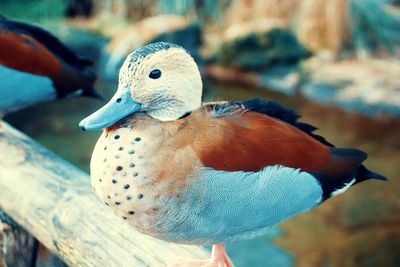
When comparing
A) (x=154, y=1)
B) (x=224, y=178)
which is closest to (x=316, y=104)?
(x=154, y=1)

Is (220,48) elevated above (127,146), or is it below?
below

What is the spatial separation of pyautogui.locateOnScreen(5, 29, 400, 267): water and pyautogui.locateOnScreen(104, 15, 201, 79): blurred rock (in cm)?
32

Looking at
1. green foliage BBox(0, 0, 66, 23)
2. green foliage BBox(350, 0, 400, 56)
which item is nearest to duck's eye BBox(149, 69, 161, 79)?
green foliage BBox(350, 0, 400, 56)

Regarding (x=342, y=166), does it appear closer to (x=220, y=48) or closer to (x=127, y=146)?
(x=127, y=146)

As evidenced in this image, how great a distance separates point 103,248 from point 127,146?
38cm

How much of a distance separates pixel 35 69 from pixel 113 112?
117 cm

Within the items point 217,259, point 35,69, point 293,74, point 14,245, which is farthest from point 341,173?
point 293,74

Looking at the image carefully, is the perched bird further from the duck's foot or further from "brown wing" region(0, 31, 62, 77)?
"brown wing" region(0, 31, 62, 77)

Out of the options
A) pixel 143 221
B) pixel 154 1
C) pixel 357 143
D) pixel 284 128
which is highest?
pixel 284 128

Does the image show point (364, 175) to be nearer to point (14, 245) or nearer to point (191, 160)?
point (191, 160)

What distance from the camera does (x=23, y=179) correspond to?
1679mm

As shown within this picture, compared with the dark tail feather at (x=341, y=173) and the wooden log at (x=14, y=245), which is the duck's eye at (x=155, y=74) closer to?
the dark tail feather at (x=341, y=173)

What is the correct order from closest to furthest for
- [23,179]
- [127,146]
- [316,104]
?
[127,146] → [23,179] → [316,104]

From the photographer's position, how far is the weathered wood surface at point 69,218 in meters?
1.40
